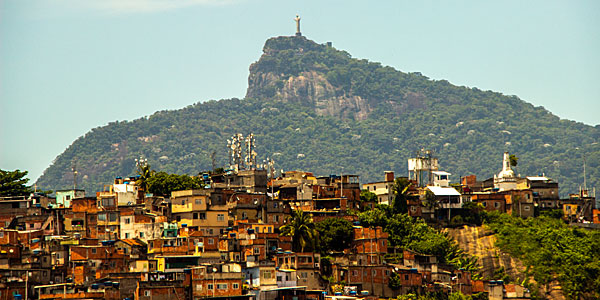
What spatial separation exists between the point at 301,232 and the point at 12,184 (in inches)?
1422

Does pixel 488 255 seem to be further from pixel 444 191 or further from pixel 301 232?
pixel 301 232

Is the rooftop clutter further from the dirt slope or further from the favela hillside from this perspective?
the dirt slope

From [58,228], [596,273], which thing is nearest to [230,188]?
[58,228]

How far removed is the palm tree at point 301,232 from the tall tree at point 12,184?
3233 cm

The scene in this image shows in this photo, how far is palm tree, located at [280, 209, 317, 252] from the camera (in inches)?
4377

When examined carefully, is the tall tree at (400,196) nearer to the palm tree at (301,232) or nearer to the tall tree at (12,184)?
the palm tree at (301,232)

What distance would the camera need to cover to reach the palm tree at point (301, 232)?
11119 cm

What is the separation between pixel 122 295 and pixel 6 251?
1465 centimetres

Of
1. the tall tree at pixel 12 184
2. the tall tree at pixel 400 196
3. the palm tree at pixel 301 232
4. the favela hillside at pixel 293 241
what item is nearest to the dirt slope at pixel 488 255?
the favela hillside at pixel 293 241

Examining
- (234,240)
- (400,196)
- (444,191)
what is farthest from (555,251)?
(234,240)

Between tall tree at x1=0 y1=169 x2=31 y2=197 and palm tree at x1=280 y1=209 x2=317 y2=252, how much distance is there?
32327 millimetres

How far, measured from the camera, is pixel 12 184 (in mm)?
130250

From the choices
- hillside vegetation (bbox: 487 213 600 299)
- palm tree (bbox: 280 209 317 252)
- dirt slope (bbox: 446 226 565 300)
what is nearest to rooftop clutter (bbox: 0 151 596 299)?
palm tree (bbox: 280 209 317 252)

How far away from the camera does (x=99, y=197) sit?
395ft
